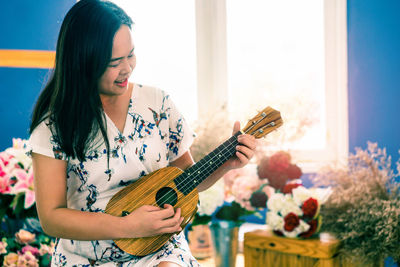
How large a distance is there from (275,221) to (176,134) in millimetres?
570

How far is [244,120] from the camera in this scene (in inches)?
106

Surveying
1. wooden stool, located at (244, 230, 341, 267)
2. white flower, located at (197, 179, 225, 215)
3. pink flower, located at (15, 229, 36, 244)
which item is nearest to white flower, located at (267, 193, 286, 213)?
wooden stool, located at (244, 230, 341, 267)

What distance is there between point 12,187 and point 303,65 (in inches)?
68.6

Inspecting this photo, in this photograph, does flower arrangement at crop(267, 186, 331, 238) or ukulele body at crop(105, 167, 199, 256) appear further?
flower arrangement at crop(267, 186, 331, 238)

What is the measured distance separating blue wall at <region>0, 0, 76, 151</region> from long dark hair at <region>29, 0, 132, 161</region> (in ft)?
2.83

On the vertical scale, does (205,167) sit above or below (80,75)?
below

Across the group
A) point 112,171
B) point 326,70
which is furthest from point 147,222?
point 326,70

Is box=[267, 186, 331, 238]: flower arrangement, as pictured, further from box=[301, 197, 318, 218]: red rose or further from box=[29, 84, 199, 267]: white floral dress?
box=[29, 84, 199, 267]: white floral dress

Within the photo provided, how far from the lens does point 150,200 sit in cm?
130

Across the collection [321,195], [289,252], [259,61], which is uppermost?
[259,61]

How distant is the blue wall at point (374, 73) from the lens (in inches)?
83.3

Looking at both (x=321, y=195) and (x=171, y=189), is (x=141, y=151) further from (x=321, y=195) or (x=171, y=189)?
(x=321, y=195)

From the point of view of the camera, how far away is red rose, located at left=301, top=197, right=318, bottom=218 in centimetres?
167

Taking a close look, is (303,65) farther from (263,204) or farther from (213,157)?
(213,157)
